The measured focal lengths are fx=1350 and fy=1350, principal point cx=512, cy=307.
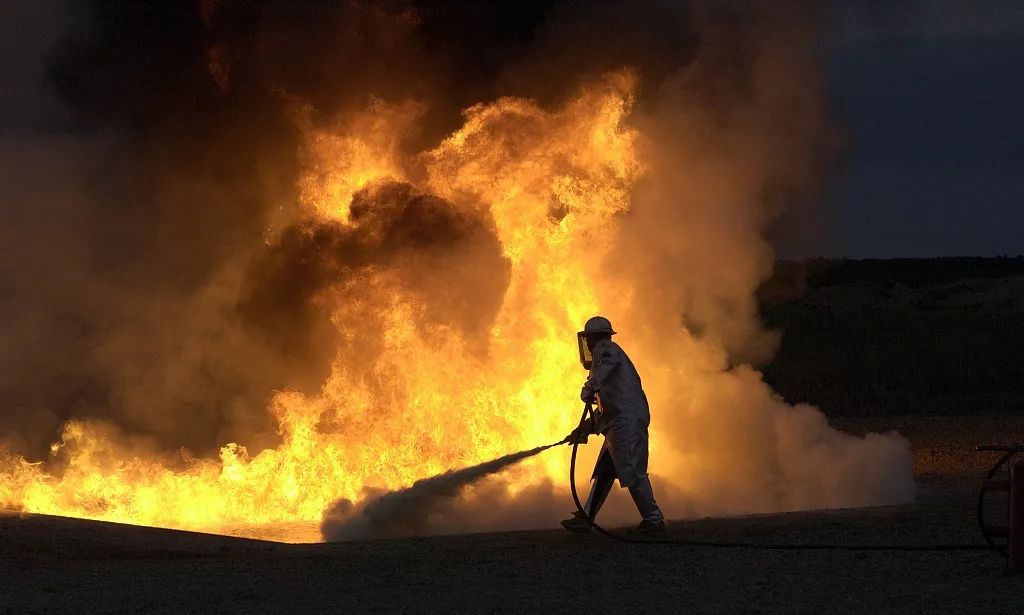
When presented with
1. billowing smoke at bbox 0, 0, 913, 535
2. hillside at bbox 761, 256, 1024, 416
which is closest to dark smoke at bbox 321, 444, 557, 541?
billowing smoke at bbox 0, 0, 913, 535

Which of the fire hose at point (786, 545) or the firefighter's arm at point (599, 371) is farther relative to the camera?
the firefighter's arm at point (599, 371)

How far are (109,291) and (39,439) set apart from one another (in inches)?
96.3

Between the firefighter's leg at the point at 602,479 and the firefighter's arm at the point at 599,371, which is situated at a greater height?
the firefighter's arm at the point at 599,371

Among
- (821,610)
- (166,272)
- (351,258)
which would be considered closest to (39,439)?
(166,272)

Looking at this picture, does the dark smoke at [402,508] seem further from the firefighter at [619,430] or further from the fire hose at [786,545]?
the fire hose at [786,545]

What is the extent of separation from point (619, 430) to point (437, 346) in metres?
3.95

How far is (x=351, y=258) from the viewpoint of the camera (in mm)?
15578

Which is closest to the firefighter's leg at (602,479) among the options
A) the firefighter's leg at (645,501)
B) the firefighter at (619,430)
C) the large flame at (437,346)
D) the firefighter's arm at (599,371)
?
the firefighter at (619,430)

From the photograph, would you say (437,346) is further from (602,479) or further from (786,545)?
(786,545)

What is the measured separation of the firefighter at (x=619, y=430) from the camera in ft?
38.5

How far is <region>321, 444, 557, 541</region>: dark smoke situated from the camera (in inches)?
519

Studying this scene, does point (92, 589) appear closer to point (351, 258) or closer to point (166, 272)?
point (351, 258)

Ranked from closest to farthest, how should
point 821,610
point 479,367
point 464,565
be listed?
1. point 821,610
2. point 464,565
3. point 479,367

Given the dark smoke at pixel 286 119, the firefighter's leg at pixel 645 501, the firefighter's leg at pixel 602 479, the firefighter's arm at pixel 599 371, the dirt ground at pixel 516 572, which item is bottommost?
the dirt ground at pixel 516 572
